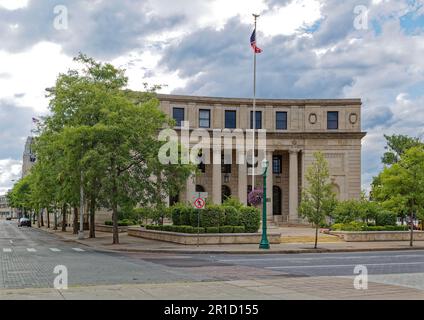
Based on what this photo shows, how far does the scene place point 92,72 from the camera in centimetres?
4250

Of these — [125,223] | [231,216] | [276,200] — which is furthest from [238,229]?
[276,200]

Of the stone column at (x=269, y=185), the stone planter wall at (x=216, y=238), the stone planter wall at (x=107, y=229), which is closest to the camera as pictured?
the stone planter wall at (x=216, y=238)

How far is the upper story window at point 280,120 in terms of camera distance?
73188 mm

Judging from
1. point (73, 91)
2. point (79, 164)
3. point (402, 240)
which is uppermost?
point (73, 91)

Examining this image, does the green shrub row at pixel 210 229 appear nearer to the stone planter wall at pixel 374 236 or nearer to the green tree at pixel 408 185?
the stone planter wall at pixel 374 236

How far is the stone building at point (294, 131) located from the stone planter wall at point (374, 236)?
92.7ft

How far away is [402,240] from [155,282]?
31.1 meters

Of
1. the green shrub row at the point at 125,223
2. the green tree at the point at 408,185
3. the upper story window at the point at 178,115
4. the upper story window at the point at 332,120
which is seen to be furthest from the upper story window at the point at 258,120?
the green tree at the point at 408,185

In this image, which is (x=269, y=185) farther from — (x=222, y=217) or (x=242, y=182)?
(x=222, y=217)

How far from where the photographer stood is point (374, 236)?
136 ft

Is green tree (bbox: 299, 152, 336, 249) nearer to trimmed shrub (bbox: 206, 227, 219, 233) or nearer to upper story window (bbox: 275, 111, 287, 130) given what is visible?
trimmed shrub (bbox: 206, 227, 219, 233)

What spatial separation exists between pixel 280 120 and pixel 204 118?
31.8ft
